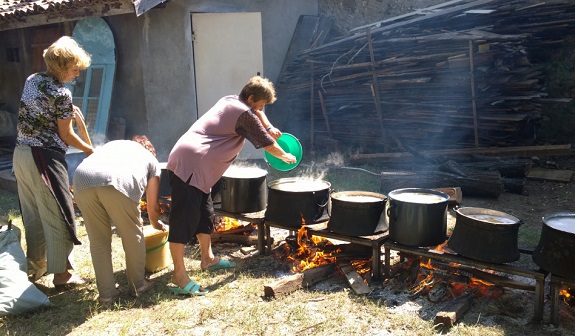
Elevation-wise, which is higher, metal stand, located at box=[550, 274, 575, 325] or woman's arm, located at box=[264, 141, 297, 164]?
woman's arm, located at box=[264, 141, 297, 164]

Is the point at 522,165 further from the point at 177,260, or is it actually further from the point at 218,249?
the point at 177,260

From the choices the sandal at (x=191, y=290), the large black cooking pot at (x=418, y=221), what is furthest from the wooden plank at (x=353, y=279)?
the sandal at (x=191, y=290)

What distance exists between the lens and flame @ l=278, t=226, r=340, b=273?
4758mm

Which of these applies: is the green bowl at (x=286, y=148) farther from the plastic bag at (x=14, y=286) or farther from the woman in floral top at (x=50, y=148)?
the plastic bag at (x=14, y=286)

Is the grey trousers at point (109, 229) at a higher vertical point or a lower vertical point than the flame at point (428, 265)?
higher

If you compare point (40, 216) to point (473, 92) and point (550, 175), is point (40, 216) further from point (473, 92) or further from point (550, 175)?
point (550, 175)

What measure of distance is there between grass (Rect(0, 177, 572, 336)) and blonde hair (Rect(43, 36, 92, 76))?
6.41ft

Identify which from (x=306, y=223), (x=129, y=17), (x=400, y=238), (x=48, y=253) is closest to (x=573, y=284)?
(x=400, y=238)

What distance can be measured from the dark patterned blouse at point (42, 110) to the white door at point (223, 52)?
5.42 meters

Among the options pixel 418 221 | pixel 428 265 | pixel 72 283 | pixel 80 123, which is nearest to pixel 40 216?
pixel 72 283

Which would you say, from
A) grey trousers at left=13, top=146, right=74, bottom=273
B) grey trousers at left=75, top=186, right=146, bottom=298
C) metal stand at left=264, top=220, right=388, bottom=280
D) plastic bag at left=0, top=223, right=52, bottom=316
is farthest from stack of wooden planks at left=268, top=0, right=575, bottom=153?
plastic bag at left=0, top=223, right=52, bottom=316

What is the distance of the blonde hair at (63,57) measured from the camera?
3879mm

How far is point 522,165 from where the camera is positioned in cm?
770

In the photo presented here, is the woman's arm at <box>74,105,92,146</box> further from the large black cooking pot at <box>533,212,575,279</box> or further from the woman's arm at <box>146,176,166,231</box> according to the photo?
the large black cooking pot at <box>533,212,575,279</box>
